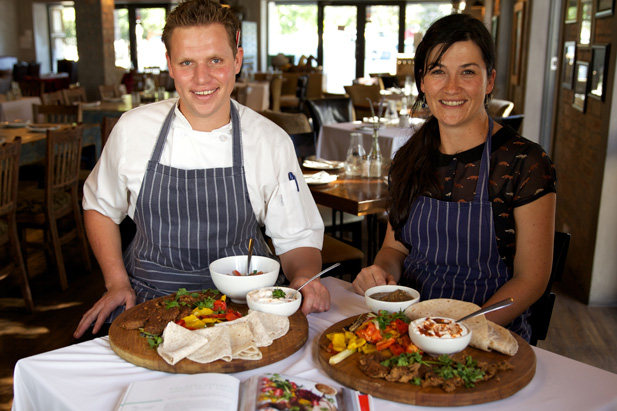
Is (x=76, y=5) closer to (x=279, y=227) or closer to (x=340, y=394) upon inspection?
(x=279, y=227)

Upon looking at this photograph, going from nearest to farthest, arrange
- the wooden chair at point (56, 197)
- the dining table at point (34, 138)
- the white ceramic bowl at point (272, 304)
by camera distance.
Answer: the white ceramic bowl at point (272, 304) < the wooden chair at point (56, 197) < the dining table at point (34, 138)

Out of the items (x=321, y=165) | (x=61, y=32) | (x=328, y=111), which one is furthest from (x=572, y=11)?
(x=61, y=32)

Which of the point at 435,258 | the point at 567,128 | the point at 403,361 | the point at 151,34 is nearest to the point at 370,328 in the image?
the point at 403,361

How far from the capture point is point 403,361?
3.85 ft

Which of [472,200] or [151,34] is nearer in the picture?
[472,200]

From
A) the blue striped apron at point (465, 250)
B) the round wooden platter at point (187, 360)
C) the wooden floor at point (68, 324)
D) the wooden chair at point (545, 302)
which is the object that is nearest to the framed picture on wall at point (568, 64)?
the wooden floor at point (68, 324)

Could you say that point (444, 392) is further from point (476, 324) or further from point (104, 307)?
point (104, 307)

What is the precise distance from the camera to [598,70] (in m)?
3.76

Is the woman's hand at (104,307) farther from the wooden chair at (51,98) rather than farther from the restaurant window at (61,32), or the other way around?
the restaurant window at (61,32)

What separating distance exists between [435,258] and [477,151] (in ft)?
1.08

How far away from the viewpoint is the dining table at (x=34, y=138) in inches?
175

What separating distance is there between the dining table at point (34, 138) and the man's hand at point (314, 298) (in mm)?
3258

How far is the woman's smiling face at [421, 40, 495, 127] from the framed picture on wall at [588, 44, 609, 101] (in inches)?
84.7

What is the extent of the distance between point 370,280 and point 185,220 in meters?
0.56
